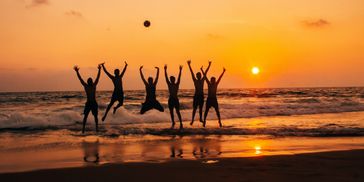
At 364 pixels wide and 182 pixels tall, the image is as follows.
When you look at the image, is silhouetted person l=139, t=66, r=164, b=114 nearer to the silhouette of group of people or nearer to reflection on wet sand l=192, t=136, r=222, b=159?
the silhouette of group of people

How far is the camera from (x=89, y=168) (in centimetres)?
884

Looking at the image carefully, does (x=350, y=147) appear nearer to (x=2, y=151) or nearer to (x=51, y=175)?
(x=51, y=175)

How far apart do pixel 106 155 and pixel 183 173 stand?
304 centimetres

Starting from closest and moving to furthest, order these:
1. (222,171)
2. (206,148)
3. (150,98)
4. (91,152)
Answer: (222,171)
(91,152)
(206,148)
(150,98)

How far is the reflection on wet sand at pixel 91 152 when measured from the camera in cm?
993

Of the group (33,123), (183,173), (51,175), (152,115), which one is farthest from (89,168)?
(152,115)

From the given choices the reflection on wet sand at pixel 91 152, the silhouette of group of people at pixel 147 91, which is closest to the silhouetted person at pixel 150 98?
the silhouette of group of people at pixel 147 91

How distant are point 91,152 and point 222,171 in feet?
13.9

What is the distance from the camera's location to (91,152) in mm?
11320

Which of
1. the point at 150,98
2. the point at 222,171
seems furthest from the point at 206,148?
the point at 150,98

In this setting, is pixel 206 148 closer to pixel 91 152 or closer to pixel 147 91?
pixel 91 152

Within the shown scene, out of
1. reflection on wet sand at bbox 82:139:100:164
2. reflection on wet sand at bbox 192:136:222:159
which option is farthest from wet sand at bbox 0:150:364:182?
reflection on wet sand at bbox 192:136:222:159

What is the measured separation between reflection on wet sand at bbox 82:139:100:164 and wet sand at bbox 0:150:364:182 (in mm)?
802

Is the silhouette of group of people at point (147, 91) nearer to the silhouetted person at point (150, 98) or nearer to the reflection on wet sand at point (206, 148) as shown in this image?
the silhouetted person at point (150, 98)
